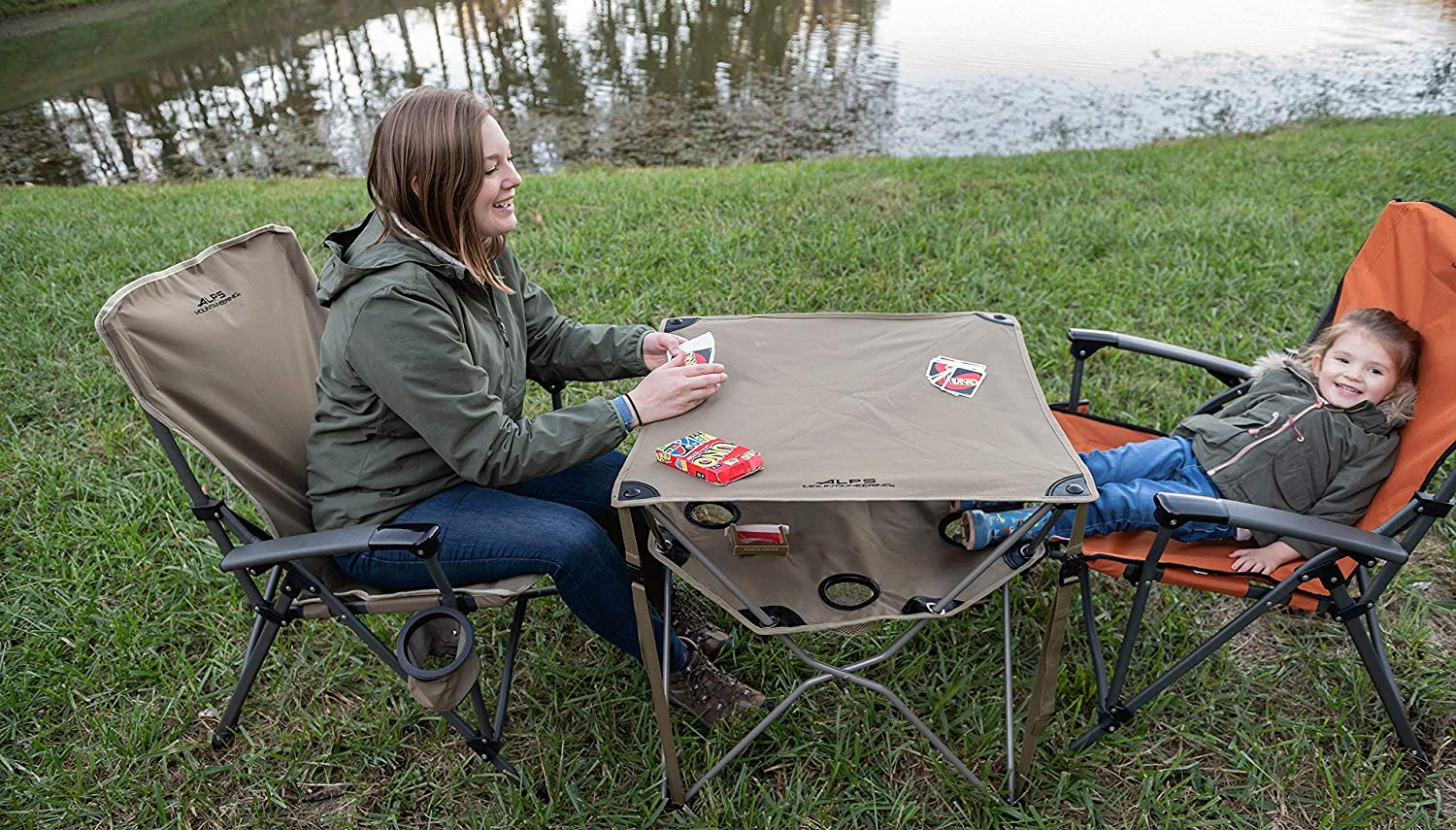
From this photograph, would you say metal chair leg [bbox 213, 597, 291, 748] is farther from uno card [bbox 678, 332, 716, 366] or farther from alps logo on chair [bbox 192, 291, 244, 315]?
uno card [bbox 678, 332, 716, 366]

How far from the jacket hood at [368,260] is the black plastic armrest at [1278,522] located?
1.52 m

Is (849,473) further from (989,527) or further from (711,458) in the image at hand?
(989,527)

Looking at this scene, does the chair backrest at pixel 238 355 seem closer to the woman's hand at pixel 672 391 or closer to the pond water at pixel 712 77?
the woman's hand at pixel 672 391

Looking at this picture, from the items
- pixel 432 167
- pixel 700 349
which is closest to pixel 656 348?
pixel 700 349

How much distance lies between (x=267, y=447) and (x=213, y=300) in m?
0.36

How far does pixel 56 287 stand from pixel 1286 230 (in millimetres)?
6096

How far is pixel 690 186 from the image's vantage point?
5.66m

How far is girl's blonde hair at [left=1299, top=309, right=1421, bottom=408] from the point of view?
2088 mm

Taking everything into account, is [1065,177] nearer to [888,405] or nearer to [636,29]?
[888,405]

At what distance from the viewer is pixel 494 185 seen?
185 cm

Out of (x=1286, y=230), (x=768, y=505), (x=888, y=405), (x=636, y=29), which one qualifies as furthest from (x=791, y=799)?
(x=636, y=29)

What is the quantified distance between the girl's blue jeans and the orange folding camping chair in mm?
35

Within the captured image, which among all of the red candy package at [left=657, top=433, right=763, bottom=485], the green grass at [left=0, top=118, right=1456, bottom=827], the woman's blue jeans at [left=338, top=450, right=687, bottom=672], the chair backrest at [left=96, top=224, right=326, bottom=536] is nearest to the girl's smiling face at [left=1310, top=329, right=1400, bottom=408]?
the green grass at [left=0, top=118, right=1456, bottom=827]

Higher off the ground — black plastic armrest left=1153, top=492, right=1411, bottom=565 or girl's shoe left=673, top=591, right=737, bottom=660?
black plastic armrest left=1153, top=492, right=1411, bottom=565
